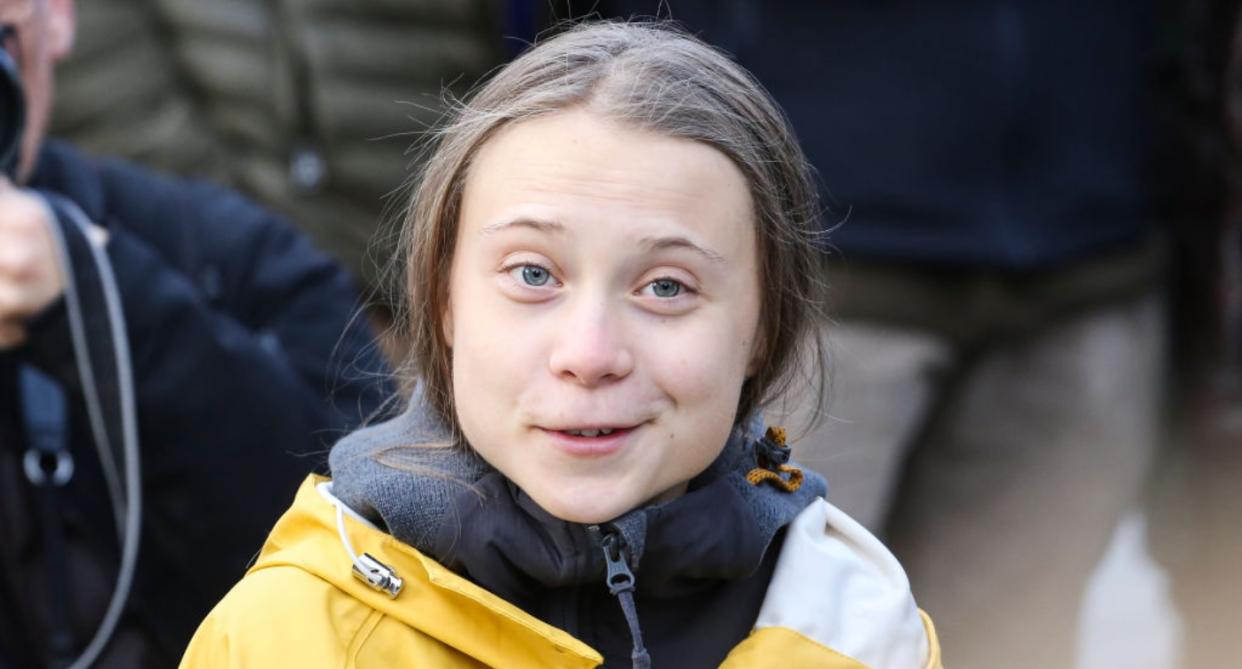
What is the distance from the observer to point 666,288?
5.53 feet

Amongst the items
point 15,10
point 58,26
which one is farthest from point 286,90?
point 15,10

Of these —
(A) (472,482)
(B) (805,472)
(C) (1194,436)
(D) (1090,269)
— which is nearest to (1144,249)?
(D) (1090,269)

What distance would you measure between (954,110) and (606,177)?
1.79 metres

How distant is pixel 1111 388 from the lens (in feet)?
11.8

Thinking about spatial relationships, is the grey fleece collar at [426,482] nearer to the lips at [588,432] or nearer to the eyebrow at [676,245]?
the lips at [588,432]

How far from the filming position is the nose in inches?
63.6

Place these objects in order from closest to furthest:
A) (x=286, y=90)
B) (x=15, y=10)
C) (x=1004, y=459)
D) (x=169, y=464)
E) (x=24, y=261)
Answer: (x=24, y=261), (x=169, y=464), (x=15, y=10), (x=1004, y=459), (x=286, y=90)

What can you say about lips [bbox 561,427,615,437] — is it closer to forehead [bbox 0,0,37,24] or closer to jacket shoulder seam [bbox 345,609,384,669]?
jacket shoulder seam [bbox 345,609,384,669]

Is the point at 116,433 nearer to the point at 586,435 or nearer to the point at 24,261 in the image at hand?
the point at 24,261

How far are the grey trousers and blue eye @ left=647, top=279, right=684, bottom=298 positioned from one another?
183 centimetres

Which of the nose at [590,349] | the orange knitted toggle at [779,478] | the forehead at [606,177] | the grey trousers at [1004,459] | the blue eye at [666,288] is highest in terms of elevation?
the forehead at [606,177]

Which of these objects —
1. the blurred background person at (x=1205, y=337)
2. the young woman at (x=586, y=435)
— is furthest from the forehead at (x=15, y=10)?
the blurred background person at (x=1205, y=337)

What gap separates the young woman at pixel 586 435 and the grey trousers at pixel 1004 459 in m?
1.67

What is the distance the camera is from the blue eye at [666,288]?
1677 millimetres
